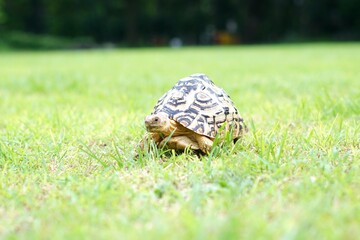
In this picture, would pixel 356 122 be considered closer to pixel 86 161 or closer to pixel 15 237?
pixel 86 161

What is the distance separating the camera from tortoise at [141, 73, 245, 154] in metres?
2.79

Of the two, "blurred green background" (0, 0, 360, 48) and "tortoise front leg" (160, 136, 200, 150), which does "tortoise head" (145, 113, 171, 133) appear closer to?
"tortoise front leg" (160, 136, 200, 150)

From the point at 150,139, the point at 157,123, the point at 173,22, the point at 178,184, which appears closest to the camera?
the point at 178,184

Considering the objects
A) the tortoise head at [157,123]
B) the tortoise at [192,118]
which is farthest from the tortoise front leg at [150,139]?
the tortoise head at [157,123]

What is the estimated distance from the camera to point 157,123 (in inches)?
108

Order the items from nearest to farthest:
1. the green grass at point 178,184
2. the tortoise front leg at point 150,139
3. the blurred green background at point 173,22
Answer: the green grass at point 178,184 → the tortoise front leg at point 150,139 → the blurred green background at point 173,22

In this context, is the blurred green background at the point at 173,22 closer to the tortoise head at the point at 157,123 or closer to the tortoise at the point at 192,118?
the tortoise at the point at 192,118

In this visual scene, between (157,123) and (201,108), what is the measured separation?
333 mm

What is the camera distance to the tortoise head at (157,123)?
273 cm

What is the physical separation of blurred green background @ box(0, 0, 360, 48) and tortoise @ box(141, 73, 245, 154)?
32.8 metres

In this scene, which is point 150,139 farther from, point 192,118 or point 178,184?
point 178,184

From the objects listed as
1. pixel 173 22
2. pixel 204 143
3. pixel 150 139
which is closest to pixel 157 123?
pixel 150 139

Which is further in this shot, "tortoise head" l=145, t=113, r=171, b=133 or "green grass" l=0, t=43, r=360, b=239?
"tortoise head" l=145, t=113, r=171, b=133

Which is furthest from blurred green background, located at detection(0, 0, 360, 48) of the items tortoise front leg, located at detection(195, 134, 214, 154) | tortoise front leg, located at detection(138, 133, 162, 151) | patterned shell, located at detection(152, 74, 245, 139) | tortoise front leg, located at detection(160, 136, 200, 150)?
tortoise front leg, located at detection(195, 134, 214, 154)
